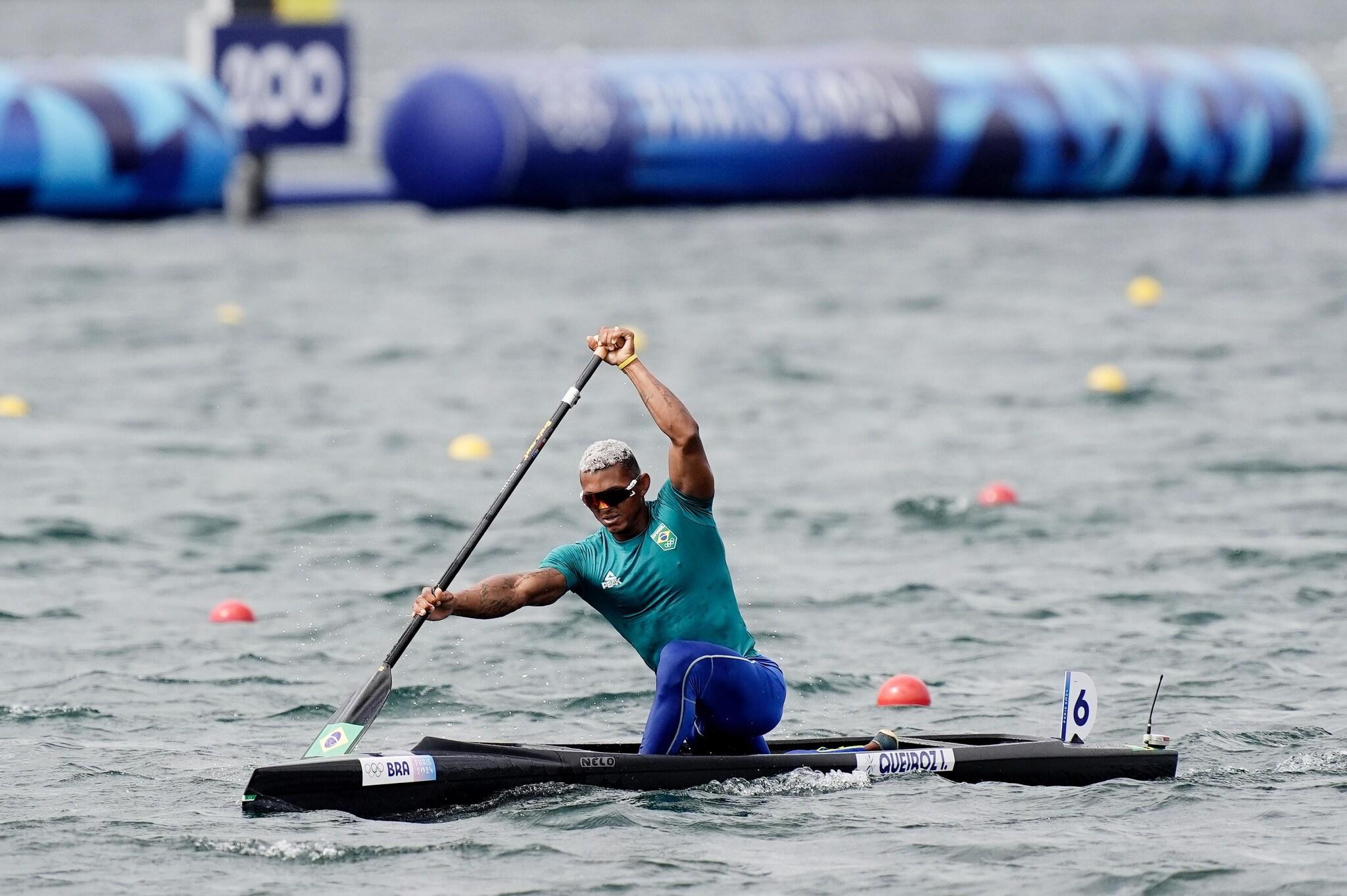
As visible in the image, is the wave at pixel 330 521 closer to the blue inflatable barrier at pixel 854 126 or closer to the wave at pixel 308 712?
the wave at pixel 308 712

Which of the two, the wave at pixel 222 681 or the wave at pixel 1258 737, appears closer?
the wave at pixel 1258 737

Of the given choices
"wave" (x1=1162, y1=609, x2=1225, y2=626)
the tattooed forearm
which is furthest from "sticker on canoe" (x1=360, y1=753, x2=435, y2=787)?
"wave" (x1=1162, y1=609, x2=1225, y2=626)

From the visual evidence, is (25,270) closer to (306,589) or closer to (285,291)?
(285,291)

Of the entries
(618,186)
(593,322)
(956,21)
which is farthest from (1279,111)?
(956,21)

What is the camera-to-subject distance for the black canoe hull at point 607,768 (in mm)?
8703

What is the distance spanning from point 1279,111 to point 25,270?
16305 millimetres

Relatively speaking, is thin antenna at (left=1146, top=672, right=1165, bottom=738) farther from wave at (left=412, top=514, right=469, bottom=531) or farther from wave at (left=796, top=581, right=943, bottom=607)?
wave at (left=412, top=514, right=469, bottom=531)

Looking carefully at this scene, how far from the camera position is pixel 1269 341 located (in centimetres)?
2166

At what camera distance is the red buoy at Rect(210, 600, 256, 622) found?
12641 millimetres

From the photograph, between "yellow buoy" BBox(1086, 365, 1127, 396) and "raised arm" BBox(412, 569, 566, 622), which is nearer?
"raised arm" BBox(412, 569, 566, 622)

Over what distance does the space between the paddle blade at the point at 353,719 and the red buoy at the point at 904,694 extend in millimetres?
2753

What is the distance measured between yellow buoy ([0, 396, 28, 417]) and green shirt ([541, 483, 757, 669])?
34.0ft

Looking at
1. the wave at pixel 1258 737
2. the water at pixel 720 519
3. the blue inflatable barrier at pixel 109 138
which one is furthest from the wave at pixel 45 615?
the blue inflatable barrier at pixel 109 138

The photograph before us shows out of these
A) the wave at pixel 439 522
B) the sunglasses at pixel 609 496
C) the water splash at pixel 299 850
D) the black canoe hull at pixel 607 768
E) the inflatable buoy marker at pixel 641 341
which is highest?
the inflatable buoy marker at pixel 641 341
